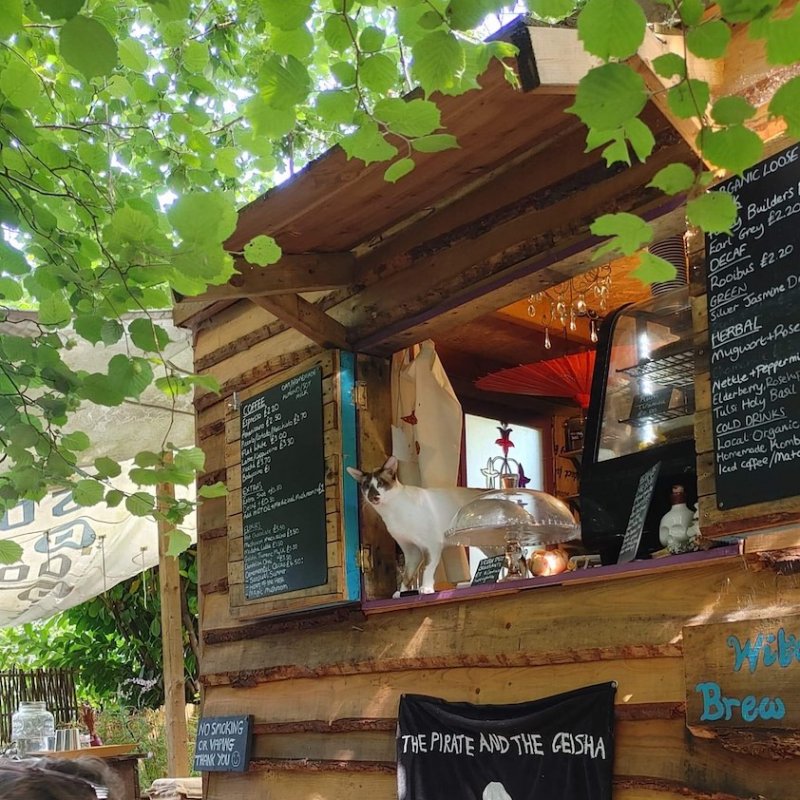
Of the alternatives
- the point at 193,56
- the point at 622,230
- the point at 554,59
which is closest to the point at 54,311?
the point at 554,59

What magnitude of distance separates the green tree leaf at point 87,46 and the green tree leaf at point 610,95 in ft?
3.62

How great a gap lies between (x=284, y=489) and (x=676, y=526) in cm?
222

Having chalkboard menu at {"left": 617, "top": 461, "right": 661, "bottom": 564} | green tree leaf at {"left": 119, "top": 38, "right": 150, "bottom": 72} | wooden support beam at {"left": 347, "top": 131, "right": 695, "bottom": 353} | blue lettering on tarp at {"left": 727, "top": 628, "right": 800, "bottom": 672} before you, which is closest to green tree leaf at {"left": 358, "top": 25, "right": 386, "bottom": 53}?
wooden support beam at {"left": 347, "top": 131, "right": 695, "bottom": 353}

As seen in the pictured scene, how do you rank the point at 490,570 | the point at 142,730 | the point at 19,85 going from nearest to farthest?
1. the point at 19,85
2. the point at 490,570
3. the point at 142,730

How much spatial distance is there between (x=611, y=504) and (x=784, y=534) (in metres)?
1.31

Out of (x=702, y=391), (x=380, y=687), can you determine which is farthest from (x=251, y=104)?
(x=380, y=687)

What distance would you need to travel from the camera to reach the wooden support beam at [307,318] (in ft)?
16.7

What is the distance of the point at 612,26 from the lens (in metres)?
1.91

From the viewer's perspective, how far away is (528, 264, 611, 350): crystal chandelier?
5.52 meters

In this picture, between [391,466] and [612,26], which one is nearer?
[612,26]

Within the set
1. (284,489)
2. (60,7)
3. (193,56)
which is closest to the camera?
(60,7)

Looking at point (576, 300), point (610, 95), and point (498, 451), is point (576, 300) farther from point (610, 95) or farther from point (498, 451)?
point (610, 95)

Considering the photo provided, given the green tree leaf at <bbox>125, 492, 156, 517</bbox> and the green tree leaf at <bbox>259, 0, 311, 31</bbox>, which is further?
the green tree leaf at <bbox>125, 492, 156, 517</bbox>

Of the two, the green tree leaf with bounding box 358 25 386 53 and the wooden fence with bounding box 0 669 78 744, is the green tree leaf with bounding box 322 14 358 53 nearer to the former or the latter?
the green tree leaf with bounding box 358 25 386 53
